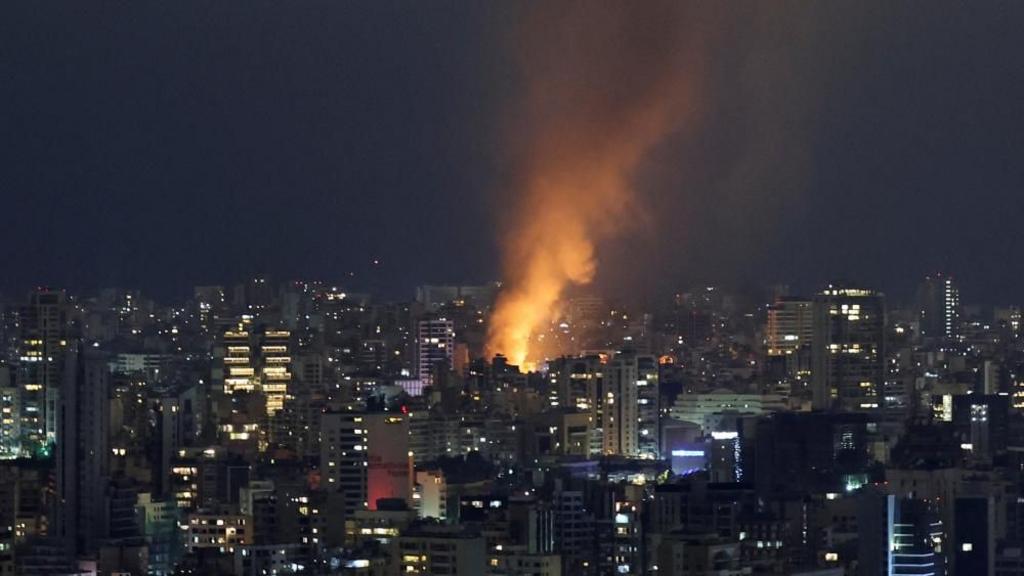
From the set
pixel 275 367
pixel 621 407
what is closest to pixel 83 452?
pixel 621 407

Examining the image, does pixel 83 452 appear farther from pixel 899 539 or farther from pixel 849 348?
pixel 849 348

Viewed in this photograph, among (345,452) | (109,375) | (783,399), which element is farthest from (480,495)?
(783,399)

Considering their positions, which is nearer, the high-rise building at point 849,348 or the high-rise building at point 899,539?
the high-rise building at point 899,539

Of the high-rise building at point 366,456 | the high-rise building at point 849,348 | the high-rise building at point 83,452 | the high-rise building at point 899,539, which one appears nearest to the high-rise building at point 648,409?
the high-rise building at point 849,348

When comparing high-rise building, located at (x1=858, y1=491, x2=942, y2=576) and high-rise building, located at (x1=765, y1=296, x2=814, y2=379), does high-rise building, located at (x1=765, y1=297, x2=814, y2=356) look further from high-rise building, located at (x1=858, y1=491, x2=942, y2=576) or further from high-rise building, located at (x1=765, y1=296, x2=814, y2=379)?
high-rise building, located at (x1=858, y1=491, x2=942, y2=576)

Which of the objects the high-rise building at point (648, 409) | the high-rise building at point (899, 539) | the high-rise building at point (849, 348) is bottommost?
the high-rise building at point (899, 539)

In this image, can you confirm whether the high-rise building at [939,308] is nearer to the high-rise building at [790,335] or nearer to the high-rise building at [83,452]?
the high-rise building at [790,335]

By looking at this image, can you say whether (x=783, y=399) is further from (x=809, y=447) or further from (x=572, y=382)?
(x=809, y=447)
